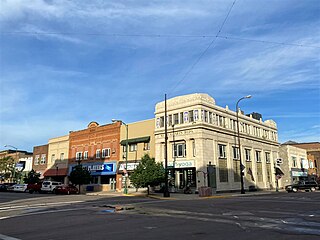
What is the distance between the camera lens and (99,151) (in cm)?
5353

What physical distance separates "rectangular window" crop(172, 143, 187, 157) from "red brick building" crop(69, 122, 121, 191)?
1090cm

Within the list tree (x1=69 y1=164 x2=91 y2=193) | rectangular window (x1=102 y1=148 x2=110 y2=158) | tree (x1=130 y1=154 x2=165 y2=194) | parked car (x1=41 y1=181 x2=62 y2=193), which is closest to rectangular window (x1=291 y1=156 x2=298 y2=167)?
rectangular window (x1=102 y1=148 x2=110 y2=158)

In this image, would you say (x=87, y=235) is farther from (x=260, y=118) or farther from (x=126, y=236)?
(x=260, y=118)

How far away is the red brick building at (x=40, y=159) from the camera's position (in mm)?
66250

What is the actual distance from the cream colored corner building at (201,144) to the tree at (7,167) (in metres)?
43.7

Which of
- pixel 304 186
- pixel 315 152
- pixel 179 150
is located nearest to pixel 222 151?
pixel 179 150

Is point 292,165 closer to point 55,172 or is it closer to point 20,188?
point 55,172

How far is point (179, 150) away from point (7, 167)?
160 ft

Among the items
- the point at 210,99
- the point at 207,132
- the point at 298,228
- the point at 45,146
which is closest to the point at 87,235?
the point at 298,228

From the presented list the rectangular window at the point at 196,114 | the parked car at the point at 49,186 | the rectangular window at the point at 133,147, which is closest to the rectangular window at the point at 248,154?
the rectangular window at the point at 196,114

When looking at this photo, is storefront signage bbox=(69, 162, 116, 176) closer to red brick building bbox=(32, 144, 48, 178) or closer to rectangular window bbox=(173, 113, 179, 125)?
rectangular window bbox=(173, 113, 179, 125)

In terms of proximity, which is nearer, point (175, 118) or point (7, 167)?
point (175, 118)

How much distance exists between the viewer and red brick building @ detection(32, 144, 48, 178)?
66.2 meters

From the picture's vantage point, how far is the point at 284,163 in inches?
2564
